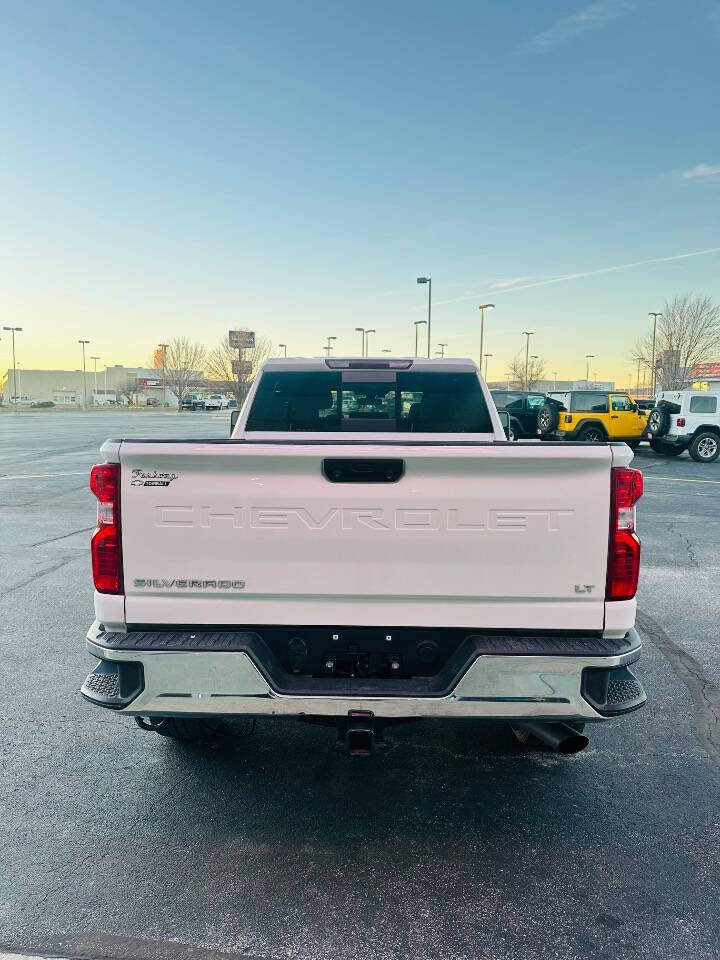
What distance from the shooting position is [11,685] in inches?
179

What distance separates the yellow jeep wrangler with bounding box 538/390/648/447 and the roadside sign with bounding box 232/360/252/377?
53.0 meters

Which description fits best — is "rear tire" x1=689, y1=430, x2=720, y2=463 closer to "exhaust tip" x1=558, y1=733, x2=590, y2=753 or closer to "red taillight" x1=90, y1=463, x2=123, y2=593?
"exhaust tip" x1=558, y1=733, x2=590, y2=753

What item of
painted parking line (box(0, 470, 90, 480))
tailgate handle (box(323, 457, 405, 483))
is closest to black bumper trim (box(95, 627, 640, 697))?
tailgate handle (box(323, 457, 405, 483))

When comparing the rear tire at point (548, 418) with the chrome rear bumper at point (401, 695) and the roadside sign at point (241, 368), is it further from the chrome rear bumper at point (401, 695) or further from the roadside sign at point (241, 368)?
the roadside sign at point (241, 368)

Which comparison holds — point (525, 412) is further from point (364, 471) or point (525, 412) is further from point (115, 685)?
point (115, 685)

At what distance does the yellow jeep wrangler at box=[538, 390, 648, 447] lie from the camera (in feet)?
75.4

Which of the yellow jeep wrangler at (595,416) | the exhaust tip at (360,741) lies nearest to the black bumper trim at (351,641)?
the exhaust tip at (360,741)

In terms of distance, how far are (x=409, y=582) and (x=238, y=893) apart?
131 cm

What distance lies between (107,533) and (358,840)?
1.62 meters

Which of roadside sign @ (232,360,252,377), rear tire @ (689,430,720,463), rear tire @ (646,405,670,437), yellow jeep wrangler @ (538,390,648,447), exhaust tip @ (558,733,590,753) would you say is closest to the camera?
exhaust tip @ (558,733,590,753)

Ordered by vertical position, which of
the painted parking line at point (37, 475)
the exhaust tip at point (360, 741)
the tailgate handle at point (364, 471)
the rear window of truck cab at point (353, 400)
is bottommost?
the painted parking line at point (37, 475)

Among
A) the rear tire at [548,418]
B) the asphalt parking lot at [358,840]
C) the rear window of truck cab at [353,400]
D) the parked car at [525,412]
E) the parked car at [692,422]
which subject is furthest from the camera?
the parked car at [525,412]

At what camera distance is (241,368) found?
7431cm

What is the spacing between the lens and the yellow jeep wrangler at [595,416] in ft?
75.4
